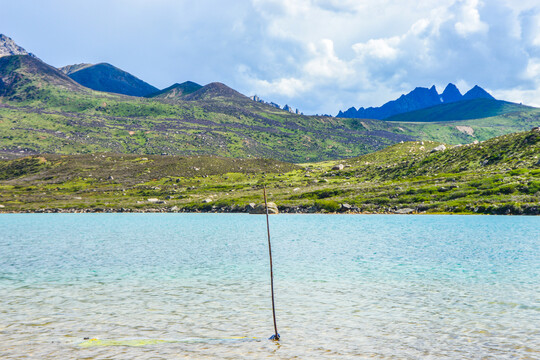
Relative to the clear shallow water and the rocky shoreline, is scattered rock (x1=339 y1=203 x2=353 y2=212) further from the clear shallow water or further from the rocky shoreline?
the clear shallow water

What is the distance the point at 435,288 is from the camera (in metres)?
26.2

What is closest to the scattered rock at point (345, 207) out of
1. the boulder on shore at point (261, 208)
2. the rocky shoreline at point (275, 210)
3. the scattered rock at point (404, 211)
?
the rocky shoreline at point (275, 210)

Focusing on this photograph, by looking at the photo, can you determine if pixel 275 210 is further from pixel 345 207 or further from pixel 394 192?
pixel 394 192

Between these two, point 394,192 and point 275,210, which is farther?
point 394,192

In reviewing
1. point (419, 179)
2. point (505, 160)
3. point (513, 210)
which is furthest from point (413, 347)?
point (505, 160)

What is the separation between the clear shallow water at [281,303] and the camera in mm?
15734

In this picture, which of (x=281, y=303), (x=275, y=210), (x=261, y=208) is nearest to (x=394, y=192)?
(x=275, y=210)

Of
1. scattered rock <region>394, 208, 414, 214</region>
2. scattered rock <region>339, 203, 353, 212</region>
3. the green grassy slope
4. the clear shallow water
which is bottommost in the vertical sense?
the clear shallow water

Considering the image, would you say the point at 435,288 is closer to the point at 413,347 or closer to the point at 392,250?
the point at 413,347

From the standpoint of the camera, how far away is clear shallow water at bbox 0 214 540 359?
51.6 feet

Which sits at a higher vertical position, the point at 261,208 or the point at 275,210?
the point at 261,208

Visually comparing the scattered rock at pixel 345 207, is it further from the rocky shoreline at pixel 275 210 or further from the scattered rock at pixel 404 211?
the scattered rock at pixel 404 211

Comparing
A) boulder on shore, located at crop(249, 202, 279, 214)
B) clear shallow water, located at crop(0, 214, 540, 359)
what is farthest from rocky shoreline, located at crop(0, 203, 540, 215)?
clear shallow water, located at crop(0, 214, 540, 359)

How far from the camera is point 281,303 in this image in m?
23.2
